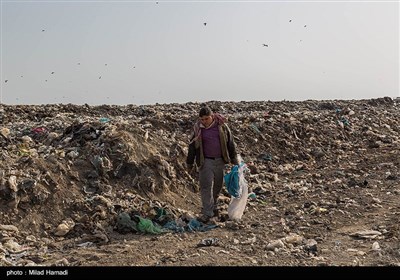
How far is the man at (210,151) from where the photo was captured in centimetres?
558

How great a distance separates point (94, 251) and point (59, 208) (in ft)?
4.28

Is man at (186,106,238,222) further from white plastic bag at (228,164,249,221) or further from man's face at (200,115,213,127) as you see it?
white plastic bag at (228,164,249,221)

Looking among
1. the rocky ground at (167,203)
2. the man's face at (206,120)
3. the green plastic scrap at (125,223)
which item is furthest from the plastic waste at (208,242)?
the man's face at (206,120)

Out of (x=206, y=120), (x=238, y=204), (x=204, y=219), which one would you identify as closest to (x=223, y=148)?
(x=206, y=120)

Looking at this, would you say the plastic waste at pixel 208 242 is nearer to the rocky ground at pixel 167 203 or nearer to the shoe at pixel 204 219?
the rocky ground at pixel 167 203

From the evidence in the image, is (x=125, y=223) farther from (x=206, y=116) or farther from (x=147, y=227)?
(x=206, y=116)

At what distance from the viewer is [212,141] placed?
5.61 metres

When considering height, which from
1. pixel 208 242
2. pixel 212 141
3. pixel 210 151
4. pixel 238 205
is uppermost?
pixel 212 141

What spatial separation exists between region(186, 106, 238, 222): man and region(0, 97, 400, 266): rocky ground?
340mm

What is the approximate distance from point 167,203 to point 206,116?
1.63 metres

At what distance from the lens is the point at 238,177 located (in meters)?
5.71

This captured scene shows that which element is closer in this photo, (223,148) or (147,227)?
Result: (147,227)
